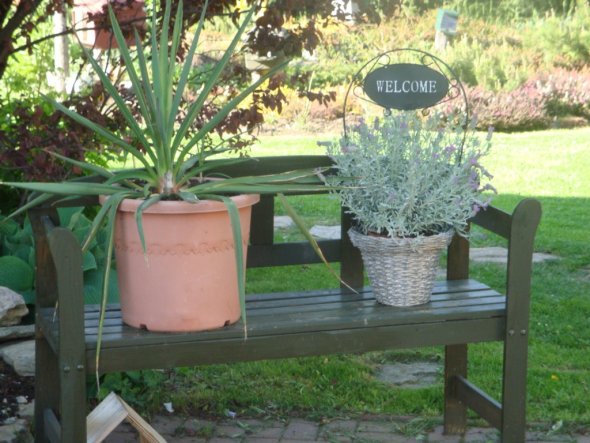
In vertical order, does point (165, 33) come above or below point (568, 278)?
above

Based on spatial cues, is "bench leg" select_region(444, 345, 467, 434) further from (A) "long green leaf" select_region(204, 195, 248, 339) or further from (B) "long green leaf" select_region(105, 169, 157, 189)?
(B) "long green leaf" select_region(105, 169, 157, 189)

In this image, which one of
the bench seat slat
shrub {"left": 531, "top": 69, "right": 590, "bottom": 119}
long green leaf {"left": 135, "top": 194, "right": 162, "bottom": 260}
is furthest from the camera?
shrub {"left": 531, "top": 69, "right": 590, "bottom": 119}

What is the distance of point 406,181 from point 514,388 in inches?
27.6

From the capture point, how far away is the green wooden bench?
252 cm

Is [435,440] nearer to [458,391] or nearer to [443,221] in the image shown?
[458,391]

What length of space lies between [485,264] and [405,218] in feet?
10.3

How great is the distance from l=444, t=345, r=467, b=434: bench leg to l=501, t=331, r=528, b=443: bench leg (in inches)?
21.1

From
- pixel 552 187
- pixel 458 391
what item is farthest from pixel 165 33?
pixel 552 187

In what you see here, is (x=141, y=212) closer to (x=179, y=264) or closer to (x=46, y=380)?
(x=179, y=264)

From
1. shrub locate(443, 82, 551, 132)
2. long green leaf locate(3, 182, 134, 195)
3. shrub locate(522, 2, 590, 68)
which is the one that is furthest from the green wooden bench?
shrub locate(522, 2, 590, 68)

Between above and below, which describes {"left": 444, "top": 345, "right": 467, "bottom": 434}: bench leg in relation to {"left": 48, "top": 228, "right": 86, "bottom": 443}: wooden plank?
below

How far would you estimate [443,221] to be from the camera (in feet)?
9.30

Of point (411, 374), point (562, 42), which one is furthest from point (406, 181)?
point (562, 42)

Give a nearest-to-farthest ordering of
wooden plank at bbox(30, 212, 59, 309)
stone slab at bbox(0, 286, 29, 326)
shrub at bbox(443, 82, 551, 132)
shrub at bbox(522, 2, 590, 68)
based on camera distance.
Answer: wooden plank at bbox(30, 212, 59, 309) < stone slab at bbox(0, 286, 29, 326) < shrub at bbox(443, 82, 551, 132) < shrub at bbox(522, 2, 590, 68)
